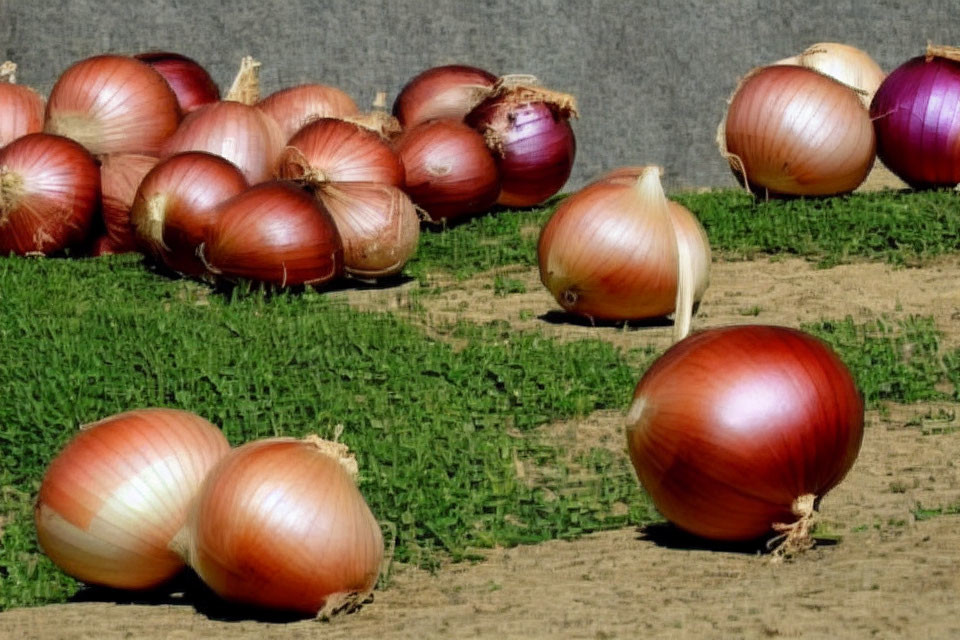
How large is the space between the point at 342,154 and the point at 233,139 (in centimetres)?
74

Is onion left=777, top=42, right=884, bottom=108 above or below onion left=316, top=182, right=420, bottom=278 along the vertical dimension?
above

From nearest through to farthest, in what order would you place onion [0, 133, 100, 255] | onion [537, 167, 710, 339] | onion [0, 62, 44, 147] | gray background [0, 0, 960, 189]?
onion [537, 167, 710, 339] → onion [0, 133, 100, 255] → onion [0, 62, 44, 147] → gray background [0, 0, 960, 189]

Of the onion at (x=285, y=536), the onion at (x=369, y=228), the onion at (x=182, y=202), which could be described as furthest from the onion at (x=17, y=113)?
the onion at (x=285, y=536)

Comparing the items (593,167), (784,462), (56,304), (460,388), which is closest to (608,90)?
(593,167)

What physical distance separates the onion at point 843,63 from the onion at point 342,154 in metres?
3.62

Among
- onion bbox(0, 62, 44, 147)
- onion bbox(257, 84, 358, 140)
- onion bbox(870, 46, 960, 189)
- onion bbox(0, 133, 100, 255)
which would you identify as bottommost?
onion bbox(0, 133, 100, 255)

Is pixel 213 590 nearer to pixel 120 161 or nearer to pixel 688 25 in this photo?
pixel 120 161

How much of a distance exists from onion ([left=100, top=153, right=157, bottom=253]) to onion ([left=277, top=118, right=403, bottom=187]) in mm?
821

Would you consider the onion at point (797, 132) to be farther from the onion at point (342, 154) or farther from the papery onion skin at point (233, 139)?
the papery onion skin at point (233, 139)

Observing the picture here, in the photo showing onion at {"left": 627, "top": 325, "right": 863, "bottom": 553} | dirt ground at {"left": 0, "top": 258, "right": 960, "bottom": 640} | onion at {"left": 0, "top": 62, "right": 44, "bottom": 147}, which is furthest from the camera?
onion at {"left": 0, "top": 62, "right": 44, "bottom": 147}

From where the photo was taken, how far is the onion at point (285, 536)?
459 centimetres

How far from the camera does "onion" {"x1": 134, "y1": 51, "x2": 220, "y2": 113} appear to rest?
1154 centimetres

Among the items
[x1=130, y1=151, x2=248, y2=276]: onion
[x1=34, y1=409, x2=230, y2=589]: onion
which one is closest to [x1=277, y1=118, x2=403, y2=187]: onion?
[x1=130, y1=151, x2=248, y2=276]: onion

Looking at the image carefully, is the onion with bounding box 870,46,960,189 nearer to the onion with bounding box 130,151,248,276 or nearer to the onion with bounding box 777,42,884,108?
the onion with bounding box 777,42,884,108
